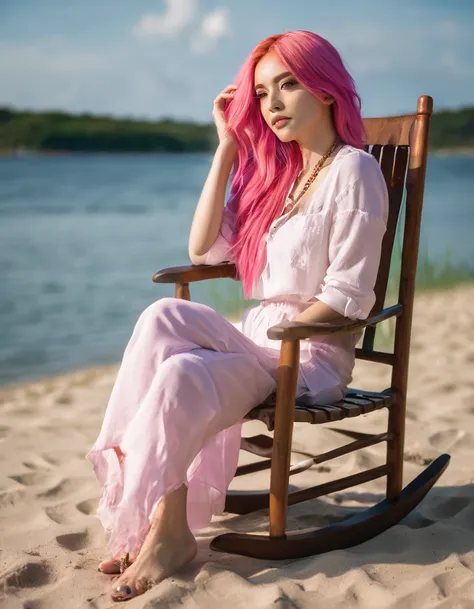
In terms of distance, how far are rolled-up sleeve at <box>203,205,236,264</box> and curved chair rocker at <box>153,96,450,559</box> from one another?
0.12 feet

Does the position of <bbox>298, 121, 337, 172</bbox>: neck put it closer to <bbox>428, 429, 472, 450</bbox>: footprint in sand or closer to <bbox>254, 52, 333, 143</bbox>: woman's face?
<bbox>254, 52, 333, 143</bbox>: woman's face

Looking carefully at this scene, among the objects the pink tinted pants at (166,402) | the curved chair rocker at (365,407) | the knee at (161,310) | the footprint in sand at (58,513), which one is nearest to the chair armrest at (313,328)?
the curved chair rocker at (365,407)

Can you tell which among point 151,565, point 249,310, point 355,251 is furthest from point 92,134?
point 151,565

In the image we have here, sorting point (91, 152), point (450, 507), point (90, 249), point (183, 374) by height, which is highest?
point (91, 152)

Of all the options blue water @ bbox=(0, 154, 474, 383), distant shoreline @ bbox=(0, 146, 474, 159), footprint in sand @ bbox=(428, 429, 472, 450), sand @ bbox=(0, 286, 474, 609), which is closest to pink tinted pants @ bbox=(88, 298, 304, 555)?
sand @ bbox=(0, 286, 474, 609)

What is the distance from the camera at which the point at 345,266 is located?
2619 mm

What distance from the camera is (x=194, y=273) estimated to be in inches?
118

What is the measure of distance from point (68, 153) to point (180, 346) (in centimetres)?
3342

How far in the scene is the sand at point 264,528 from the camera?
7.61ft

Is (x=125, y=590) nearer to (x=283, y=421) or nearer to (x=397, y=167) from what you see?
(x=283, y=421)

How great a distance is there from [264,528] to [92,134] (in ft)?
107

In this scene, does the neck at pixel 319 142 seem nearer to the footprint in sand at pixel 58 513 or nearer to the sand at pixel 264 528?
the sand at pixel 264 528

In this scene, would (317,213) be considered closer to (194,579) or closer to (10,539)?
(194,579)

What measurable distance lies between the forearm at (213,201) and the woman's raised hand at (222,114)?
3cm
